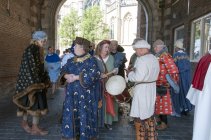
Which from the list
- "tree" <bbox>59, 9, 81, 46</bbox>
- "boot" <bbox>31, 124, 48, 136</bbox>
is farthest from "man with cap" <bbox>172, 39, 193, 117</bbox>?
"tree" <bbox>59, 9, 81, 46</bbox>

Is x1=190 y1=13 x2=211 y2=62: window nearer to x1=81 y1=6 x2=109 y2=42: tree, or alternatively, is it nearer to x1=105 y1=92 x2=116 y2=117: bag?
x1=105 y1=92 x2=116 y2=117: bag

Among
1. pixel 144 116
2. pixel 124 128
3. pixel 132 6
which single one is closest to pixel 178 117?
pixel 124 128

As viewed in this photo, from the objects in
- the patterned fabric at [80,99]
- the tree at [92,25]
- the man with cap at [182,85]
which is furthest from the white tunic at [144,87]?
the tree at [92,25]

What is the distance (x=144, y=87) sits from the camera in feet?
13.8

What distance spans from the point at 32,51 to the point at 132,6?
4416cm

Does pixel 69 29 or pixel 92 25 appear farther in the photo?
pixel 92 25

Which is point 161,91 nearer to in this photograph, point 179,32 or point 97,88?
point 97,88

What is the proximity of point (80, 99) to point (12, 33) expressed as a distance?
6.26 m

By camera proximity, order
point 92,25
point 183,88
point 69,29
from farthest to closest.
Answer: point 92,25 < point 69,29 < point 183,88

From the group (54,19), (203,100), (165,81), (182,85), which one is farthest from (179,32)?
(203,100)

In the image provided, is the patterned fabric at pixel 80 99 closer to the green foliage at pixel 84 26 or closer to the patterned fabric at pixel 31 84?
the patterned fabric at pixel 31 84

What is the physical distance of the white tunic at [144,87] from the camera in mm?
4145

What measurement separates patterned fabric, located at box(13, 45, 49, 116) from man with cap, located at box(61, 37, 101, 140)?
3.02ft

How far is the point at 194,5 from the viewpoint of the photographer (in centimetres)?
996
